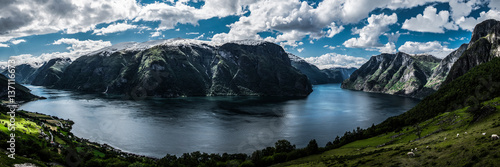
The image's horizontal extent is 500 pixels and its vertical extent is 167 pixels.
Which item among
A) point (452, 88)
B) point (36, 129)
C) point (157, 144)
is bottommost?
point (157, 144)

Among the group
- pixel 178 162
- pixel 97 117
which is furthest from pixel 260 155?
pixel 97 117

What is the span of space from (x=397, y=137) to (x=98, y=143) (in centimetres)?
12784

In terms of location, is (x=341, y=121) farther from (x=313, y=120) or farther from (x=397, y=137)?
(x=397, y=137)

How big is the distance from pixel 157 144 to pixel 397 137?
101426 millimetres

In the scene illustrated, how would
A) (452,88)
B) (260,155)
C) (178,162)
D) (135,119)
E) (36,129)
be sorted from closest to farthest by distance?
1. (178,162)
2. (260,155)
3. (36,129)
4. (452,88)
5. (135,119)

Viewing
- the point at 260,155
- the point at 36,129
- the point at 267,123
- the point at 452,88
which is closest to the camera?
the point at 260,155

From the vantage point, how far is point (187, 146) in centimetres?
12119

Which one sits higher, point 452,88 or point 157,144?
point 452,88

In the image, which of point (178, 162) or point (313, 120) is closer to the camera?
point (178, 162)

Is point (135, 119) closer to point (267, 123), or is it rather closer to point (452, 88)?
point (267, 123)

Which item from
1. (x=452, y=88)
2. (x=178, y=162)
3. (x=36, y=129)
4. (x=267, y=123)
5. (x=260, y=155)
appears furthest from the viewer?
(x=267, y=123)

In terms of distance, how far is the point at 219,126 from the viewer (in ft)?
527

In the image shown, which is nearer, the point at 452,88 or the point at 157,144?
the point at 157,144

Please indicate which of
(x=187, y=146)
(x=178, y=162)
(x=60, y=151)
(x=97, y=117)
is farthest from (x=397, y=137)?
(x=97, y=117)
